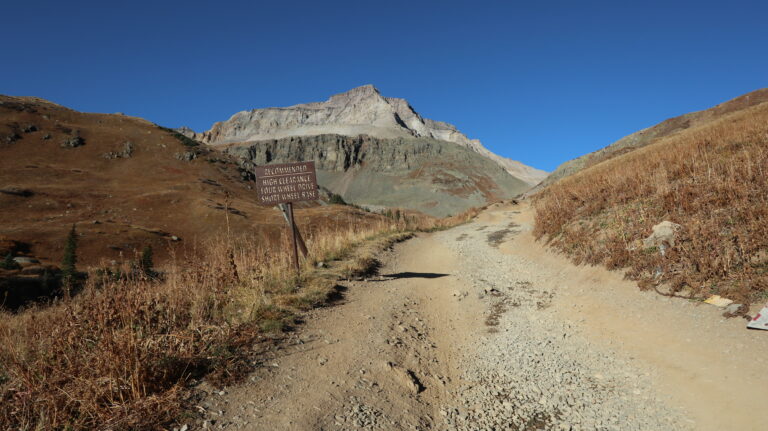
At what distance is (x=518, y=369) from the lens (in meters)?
4.74

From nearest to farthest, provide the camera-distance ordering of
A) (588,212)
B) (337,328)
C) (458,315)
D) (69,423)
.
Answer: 1. (69,423)
2. (337,328)
3. (458,315)
4. (588,212)

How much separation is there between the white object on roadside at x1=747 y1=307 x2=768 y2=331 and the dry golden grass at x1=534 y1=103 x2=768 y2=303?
1.27 ft

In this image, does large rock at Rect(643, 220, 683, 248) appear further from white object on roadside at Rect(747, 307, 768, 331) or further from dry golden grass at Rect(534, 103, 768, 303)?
white object on roadside at Rect(747, 307, 768, 331)

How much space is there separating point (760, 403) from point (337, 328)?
4793 millimetres

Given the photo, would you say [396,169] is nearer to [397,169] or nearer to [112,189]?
[397,169]

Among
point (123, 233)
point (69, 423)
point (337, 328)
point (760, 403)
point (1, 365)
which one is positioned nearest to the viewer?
point (69, 423)

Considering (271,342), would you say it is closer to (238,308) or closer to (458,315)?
(238,308)

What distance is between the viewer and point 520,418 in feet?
12.4

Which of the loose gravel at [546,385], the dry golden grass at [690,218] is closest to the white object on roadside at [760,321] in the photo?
the dry golden grass at [690,218]

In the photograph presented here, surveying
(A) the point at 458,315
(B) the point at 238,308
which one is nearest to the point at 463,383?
(A) the point at 458,315

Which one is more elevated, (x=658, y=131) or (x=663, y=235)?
(x=658, y=131)

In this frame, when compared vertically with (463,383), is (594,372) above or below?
above

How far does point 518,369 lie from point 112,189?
Answer: 64.3 meters

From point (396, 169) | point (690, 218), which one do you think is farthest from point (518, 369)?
point (396, 169)
